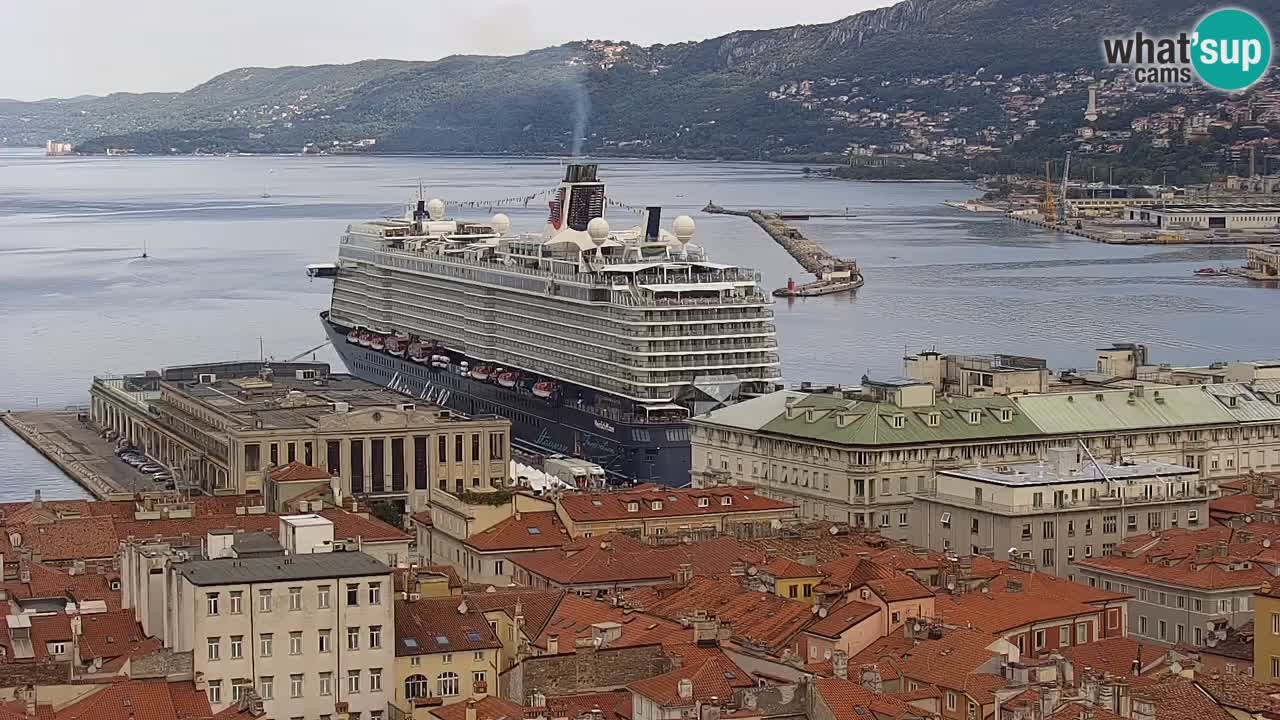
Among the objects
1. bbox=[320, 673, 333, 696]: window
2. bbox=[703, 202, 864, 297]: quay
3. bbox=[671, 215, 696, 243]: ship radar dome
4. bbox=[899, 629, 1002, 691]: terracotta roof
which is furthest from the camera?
bbox=[703, 202, 864, 297]: quay

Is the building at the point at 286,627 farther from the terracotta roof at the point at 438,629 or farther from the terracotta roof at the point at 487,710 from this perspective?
the terracotta roof at the point at 487,710

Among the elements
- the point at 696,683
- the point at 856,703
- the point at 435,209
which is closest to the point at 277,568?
the point at 696,683

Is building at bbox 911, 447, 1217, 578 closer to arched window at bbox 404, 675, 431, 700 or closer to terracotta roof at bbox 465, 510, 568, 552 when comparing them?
terracotta roof at bbox 465, 510, 568, 552

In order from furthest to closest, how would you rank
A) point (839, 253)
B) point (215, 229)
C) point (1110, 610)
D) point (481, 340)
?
1. point (215, 229)
2. point (839, 253)
3. point (481, 340)
4. point (1110, 610)

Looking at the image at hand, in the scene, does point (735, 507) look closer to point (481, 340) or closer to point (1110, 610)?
point (1110, 610)

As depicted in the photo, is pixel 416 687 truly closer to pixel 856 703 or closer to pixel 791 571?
pixel 856 703

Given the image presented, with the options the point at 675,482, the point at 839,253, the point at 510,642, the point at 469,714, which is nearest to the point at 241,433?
the point at 675,482

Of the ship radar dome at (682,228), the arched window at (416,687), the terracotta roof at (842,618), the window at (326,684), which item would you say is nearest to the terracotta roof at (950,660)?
the terracotta roof at (842,618)

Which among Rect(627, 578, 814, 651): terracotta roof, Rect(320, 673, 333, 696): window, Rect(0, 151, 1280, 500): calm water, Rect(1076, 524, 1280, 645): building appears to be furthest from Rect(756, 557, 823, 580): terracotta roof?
Rect(0, 151, 1280, 500): calm water
